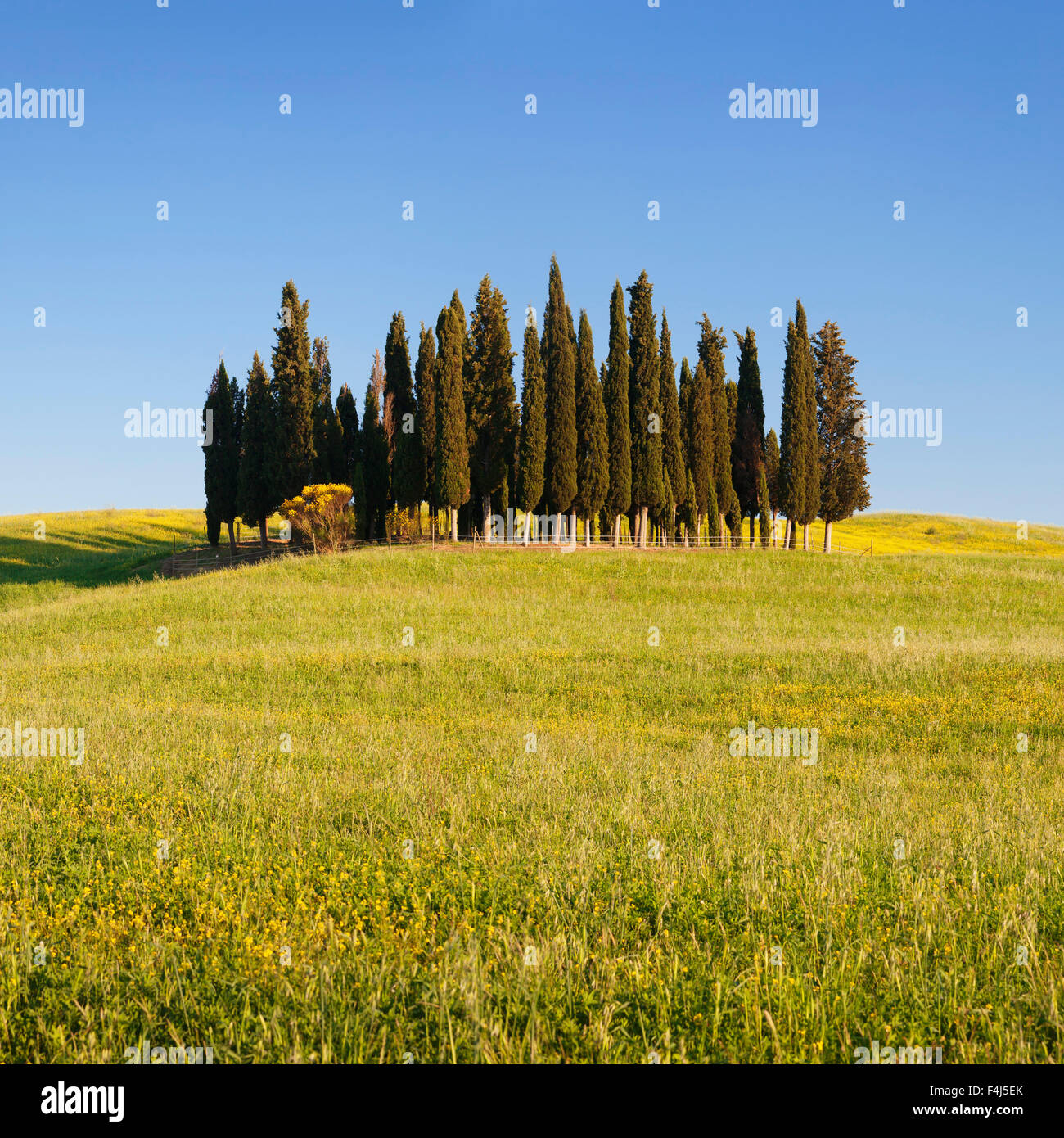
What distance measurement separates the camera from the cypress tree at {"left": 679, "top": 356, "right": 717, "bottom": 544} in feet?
165

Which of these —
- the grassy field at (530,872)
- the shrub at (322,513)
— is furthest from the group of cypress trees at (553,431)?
the grassy field at (530,872)

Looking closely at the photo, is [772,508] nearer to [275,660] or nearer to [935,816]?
[275,660]

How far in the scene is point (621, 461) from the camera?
4469cm

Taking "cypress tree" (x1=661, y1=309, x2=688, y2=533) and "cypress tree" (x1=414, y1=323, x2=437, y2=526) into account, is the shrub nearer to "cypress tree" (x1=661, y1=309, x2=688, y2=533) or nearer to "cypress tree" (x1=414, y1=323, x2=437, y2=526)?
"cypress tree" (x1=414, y1=323, x2=437, y2=526)

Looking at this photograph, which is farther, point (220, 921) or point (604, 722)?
point (604, 722)

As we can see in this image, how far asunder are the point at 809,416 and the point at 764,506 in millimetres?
8308

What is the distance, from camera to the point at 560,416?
43.0 meters

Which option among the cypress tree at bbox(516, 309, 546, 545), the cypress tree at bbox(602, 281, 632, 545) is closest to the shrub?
the cypress tree at bbox(516, 309, 546, 545)

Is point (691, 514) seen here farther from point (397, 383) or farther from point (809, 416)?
point (397, 383)

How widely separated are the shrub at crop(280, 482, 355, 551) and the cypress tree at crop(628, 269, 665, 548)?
1739 cm

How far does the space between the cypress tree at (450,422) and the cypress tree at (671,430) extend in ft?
40.8

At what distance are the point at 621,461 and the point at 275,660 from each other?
98.7 ft
